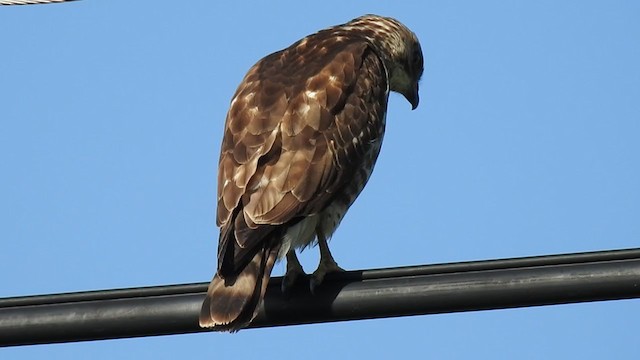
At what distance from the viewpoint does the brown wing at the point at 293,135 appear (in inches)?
231

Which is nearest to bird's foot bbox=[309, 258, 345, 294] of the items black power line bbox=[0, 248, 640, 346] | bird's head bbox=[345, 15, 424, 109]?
black power line bbox=[0, 248, 640, 346]

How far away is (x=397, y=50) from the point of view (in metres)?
8.34

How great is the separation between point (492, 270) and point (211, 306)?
1175 millimetres

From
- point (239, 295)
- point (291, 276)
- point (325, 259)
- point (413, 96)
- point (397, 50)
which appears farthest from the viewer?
point (413, 96)

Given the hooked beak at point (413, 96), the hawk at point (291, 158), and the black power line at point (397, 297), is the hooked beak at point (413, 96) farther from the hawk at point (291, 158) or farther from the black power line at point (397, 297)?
the black power line at point (397, 297)

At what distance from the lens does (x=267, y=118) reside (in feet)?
21.2

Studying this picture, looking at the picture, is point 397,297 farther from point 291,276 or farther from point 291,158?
point 291,158

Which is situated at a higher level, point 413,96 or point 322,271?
Answer: point 413,96

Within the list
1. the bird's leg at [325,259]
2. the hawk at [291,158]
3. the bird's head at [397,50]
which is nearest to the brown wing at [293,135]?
the hawk at [291,158]

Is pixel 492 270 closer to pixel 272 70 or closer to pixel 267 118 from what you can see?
pixel 267 118

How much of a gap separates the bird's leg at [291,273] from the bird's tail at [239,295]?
9 cm

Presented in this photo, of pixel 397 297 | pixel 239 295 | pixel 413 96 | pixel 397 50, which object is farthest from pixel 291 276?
pixel 413 96

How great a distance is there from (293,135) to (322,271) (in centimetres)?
67

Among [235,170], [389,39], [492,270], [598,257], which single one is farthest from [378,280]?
[389,39]
